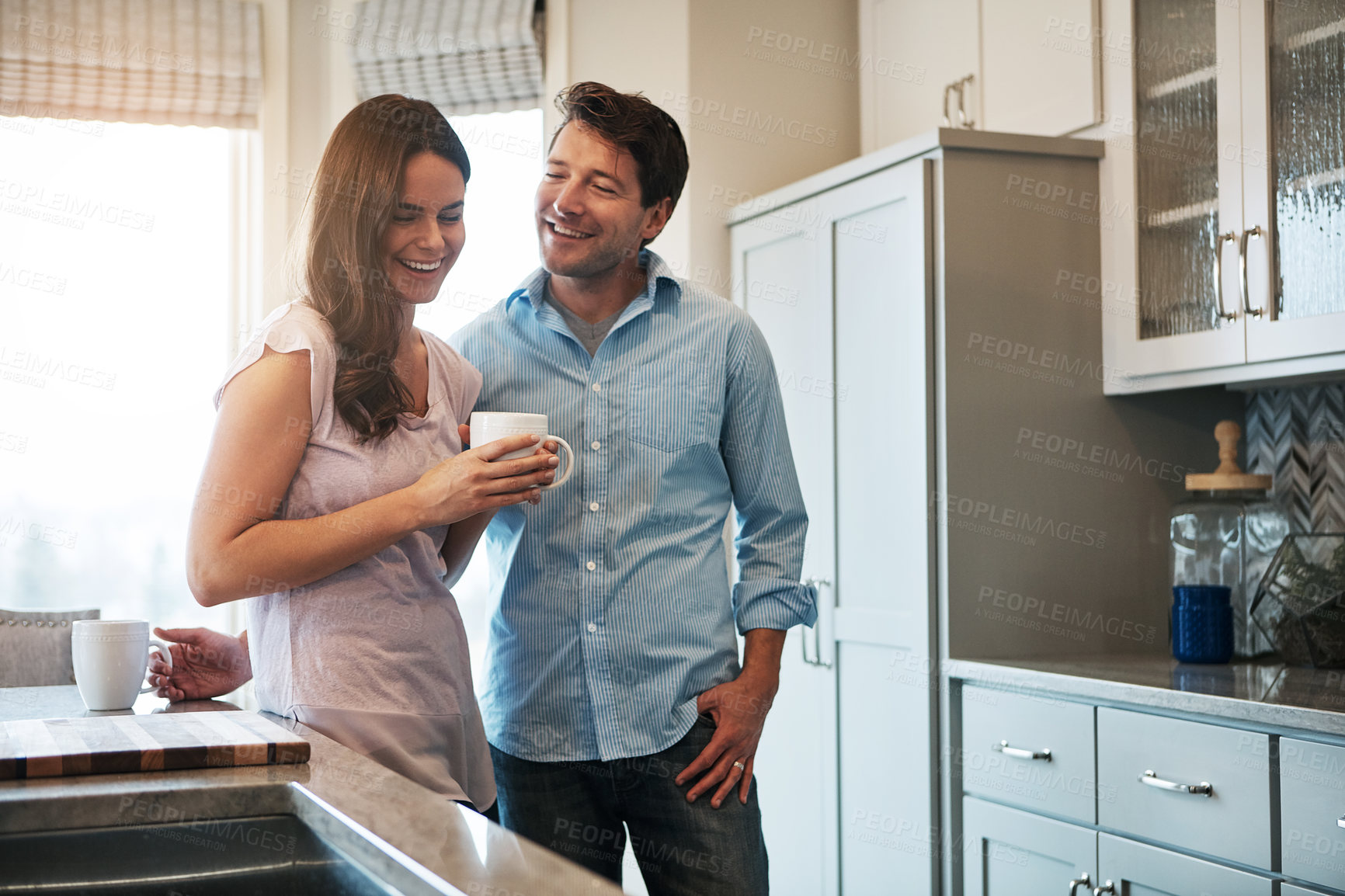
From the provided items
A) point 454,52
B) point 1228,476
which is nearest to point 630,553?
point 1228,476

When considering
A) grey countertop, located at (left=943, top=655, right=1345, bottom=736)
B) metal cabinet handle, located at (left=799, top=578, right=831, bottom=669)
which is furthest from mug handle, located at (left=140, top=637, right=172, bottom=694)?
metal cabinet handle, located at (left=799, top=578, right=831, bottom=669)

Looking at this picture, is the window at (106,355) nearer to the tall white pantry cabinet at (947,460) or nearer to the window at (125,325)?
the window at (125,325)

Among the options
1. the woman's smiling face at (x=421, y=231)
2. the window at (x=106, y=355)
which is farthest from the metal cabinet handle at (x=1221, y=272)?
the window at (x=106, y=355)

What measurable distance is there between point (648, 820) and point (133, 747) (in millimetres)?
707

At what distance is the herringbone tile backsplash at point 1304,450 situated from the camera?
229 cm

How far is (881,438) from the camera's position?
246 centimetres

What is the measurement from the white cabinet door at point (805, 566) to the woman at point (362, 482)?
57.1 inches

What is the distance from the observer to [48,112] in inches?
123

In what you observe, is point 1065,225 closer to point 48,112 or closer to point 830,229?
point 830,229

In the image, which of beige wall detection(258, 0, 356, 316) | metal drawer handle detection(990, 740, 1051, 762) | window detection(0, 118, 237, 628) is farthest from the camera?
beige wall detection(258, 0, 356, 316)

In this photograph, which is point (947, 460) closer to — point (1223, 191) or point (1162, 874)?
point (1223, 191)

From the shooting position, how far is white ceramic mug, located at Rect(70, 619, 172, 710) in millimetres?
1258

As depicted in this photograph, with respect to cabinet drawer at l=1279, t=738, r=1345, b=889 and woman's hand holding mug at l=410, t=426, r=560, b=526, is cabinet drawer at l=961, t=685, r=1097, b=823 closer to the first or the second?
cabinet drawer at l=1279, t=738, r=1345, b=889

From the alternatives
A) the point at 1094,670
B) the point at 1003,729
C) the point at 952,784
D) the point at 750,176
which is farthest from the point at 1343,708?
the point at 750,176
